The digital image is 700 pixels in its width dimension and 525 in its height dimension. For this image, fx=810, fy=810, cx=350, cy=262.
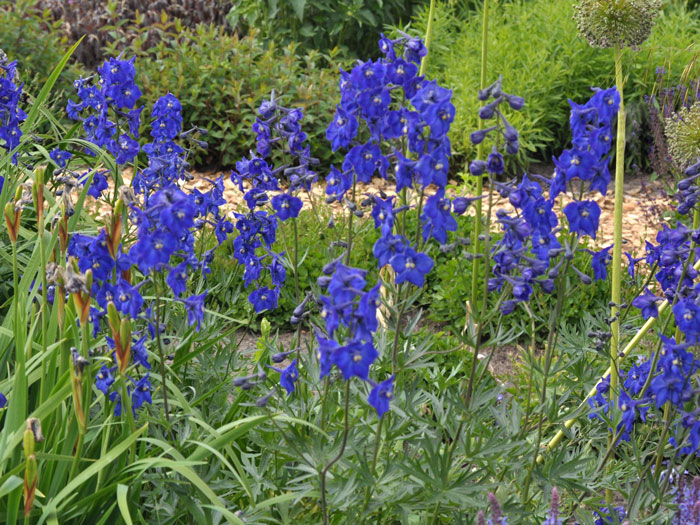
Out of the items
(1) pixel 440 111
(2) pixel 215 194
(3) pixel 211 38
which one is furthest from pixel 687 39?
(1) pixel 440 111

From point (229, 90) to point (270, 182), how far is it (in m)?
4.30

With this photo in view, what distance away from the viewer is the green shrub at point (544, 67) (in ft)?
21.3

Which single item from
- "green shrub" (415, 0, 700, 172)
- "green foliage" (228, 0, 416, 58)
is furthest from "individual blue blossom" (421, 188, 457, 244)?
"green foliage" (228, 0, 416, 58)

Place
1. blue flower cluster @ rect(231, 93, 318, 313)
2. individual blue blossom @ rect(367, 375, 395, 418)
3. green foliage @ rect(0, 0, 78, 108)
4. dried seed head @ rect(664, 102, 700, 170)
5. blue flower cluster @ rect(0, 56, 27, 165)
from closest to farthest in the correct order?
1. individual blue blossom @ rect(367, 375, 395, 418)
2. blue flower cluster @ rect(231, 93, 318, 313)
3. dried seed head @ rect(664, 102, 700, 170)
4. blue flower cluster @ rect(0, 56, 27, 165)
5. green foliage @ rect(0, 0, 78, 108)

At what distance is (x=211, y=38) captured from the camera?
7.60 metres

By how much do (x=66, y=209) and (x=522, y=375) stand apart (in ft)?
7.46

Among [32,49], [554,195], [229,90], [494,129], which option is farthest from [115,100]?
[32,49]

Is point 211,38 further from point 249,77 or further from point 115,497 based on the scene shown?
point 115,497

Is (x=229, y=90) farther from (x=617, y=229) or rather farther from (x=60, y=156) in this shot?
(x=617, y=229)

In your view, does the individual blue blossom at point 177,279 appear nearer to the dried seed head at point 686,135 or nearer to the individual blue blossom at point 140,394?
the individual blue blossom at point 140,394

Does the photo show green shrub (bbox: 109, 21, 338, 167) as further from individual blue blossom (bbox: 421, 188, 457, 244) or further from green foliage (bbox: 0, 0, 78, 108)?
individual blue blossom (bbox: 421, 188, 457, 244)

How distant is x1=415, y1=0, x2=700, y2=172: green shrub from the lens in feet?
21.3

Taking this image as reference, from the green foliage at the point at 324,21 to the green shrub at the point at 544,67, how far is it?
815mm

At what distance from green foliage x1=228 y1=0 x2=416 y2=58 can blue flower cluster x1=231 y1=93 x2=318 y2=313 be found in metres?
5.47
